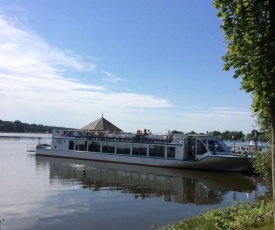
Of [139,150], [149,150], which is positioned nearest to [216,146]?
[149,150]

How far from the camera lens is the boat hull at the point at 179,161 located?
37844 millimetres

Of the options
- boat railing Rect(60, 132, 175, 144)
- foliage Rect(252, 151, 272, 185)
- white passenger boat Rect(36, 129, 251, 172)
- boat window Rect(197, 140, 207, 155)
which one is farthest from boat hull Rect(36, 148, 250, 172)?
foliage Rect(252, 151, 272, 185)

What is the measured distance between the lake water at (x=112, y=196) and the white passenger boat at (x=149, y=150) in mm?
1608

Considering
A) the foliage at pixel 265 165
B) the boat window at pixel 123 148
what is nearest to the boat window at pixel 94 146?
the boat window at pixel 123 148

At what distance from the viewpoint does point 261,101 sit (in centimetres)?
811

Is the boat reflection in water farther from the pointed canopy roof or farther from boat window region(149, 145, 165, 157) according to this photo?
the pointed canopy roof

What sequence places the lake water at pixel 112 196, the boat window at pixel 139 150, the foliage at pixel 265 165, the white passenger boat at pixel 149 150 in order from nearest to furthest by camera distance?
the lake water at pixel 112 196 < the foliage at pixel 265 165 < the white passenger boat at pixel 149 150 < the boat window at pixel 139 150

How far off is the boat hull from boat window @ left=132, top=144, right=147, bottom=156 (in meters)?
0.71

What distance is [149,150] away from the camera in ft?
145

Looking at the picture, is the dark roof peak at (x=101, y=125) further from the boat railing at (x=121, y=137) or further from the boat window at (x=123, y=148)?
the boat window at (x=123, y=148)

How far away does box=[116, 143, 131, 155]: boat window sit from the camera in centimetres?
4625

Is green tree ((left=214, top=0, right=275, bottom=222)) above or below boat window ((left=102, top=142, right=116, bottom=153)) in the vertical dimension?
above

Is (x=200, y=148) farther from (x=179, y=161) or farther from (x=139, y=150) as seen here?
(x=139, y=150)

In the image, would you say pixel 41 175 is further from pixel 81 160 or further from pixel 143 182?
pixel 81 160
